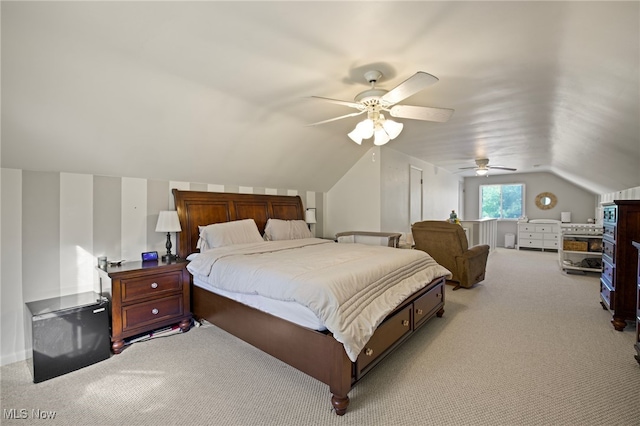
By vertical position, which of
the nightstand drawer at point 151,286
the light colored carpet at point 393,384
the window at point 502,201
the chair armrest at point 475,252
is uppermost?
the window at point 502,201

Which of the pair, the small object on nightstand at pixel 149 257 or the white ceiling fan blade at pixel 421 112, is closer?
the white ceiling fan blade at pixel 421 112

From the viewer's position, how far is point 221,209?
13.0ft

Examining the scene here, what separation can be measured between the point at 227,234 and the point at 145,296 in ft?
3.66

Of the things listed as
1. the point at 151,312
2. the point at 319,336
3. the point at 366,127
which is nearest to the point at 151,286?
the point at 151,312

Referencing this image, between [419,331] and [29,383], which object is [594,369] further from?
[29,383]

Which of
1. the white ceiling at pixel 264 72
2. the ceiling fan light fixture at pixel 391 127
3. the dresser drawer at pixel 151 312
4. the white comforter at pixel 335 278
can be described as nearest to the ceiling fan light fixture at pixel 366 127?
the ceiling fan light fixture at pixel 391 127

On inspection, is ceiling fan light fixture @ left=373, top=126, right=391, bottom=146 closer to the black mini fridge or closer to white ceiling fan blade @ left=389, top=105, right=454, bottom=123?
white ceiling fan blade @ left=389, top=105, right=454, bottom=123

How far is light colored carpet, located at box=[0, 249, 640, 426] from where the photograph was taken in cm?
174

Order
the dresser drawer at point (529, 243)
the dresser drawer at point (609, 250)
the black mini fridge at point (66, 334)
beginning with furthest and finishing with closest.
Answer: the dresser drawer at point (529, 243) → the dresser drawer at point (609, 250) → the black mini fridge at point (66, 334)

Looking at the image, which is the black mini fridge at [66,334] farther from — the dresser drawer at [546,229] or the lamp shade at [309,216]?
the dresser drawer at [546,229]

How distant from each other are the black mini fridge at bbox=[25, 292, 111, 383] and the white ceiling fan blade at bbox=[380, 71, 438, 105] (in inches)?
118

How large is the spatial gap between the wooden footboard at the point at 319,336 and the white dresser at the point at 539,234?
707 cm

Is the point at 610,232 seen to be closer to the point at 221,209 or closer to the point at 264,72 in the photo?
the point at 264,72

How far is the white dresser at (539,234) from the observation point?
7.85 metres
